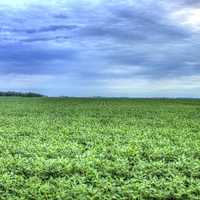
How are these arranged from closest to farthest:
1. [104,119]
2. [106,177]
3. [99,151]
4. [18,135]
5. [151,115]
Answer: [106,177]
[99,151]
[18,135]
[104,119]
[151,115]

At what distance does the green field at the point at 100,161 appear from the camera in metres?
6.12

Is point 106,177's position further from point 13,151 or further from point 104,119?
point 104,119

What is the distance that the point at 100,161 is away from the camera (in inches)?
284

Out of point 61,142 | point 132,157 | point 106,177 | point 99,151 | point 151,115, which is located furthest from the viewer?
point 151,115

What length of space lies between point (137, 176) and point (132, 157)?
3.30 ft

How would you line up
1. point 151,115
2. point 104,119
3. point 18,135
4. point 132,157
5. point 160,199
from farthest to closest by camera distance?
point 151,115
point 104,119
point 18,135
point 132,157
point 160,199

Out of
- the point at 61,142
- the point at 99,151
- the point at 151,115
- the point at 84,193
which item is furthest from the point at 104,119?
the point at 84,193

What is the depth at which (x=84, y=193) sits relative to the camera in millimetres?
6020

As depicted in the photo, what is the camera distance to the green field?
6121mm

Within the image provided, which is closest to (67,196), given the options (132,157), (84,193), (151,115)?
(84,193)

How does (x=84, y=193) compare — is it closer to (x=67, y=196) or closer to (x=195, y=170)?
(x=67, y=196)

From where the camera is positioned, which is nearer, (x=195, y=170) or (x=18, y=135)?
(x=195, y=170)

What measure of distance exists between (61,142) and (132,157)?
73.8 inches

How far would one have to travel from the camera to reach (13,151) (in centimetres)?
834
